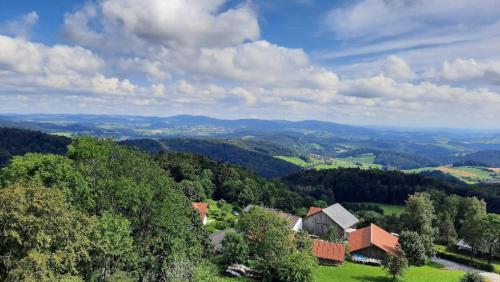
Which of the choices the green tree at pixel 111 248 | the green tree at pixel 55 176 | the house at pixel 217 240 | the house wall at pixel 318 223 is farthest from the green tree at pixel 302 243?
the house wall at pixel 318 223

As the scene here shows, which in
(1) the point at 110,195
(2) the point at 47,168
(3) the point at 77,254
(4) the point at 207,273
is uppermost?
(2) the point at 47,168

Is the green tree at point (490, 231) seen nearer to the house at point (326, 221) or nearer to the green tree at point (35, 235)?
the house at point (326, 221)

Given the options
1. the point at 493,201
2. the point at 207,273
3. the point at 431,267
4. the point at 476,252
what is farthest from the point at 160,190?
the point at 493,201

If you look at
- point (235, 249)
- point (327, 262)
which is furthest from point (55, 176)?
point (327, 262)

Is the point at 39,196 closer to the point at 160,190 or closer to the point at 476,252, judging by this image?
the point at 160,190

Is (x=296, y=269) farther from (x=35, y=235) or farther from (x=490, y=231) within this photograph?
(x=490, y=231)

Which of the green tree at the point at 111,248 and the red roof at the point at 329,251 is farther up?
the green tree at the point at 111,248
